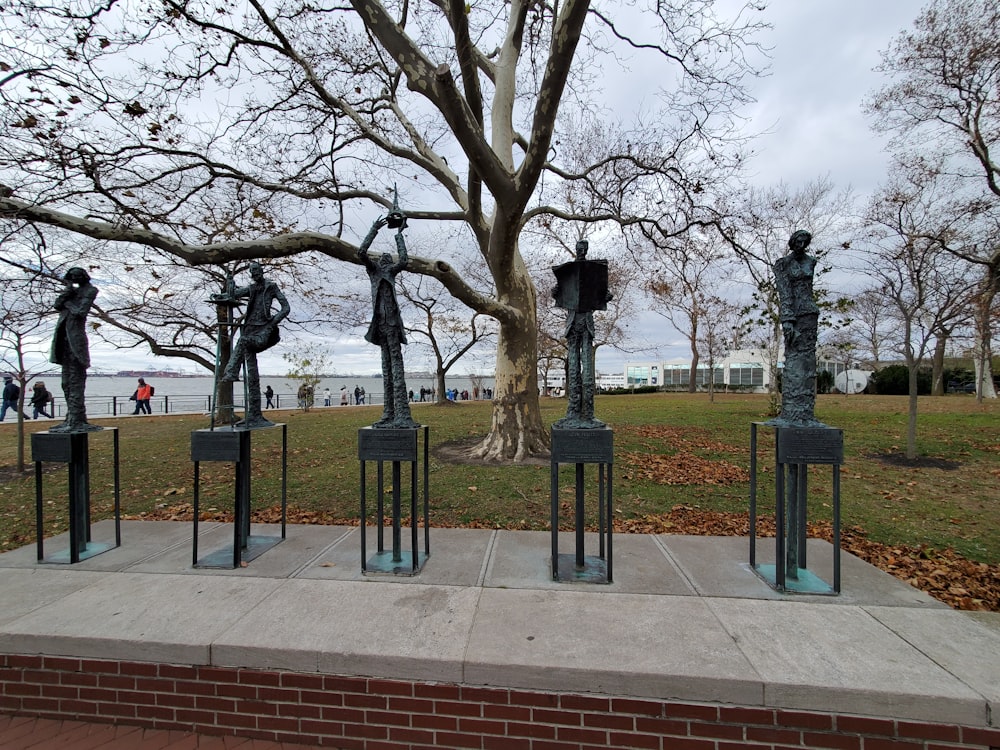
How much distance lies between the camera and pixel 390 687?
2.59 metres

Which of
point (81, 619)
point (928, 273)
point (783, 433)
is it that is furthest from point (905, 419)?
point (81, 619)

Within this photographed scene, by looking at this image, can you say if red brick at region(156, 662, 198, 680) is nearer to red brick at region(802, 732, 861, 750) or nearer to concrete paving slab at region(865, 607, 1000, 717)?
red brick at region(802, 732, 861, 750)

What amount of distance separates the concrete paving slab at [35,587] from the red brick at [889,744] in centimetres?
517

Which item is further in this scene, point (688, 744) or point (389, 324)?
point (389, 324)

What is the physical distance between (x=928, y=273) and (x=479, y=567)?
37.2 feet

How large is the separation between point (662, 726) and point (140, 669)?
3050mm

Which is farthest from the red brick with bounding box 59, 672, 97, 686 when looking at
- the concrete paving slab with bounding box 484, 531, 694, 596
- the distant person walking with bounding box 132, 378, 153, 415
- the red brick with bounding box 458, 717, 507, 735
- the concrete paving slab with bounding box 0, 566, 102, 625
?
the distant person walking with bounding box 132, 378, 153, 415

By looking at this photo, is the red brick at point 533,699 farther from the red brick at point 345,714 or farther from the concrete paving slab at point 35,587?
the concrete paving slab at point 35,587

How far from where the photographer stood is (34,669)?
9.32 ft

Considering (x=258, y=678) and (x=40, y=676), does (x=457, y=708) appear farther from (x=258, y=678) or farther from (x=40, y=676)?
(x=40, y=676)

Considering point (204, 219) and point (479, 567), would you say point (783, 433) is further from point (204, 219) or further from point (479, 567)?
point (204, 219)

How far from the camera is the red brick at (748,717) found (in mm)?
2363

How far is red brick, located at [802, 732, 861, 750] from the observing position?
2.29 meters

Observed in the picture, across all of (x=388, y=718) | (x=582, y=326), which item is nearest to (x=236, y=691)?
(x=388, y=718)
